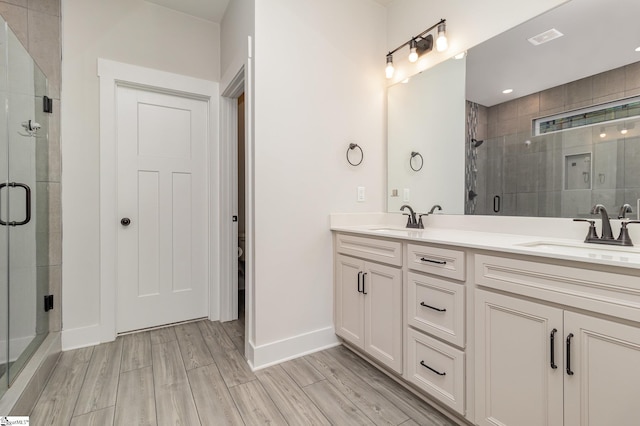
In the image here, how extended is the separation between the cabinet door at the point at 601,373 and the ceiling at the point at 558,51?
122cm

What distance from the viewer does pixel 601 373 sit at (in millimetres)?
960

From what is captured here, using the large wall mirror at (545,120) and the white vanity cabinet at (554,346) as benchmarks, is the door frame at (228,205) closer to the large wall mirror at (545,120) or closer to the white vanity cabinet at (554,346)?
the large wall mirror at (545,120)

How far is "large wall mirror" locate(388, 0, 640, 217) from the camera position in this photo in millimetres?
1363

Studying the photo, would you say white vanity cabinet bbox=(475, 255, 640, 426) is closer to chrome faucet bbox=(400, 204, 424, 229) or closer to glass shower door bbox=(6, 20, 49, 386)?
chrome faucet bbox=(400, 204, 424, 229)

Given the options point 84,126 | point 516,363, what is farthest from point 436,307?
point 84,126

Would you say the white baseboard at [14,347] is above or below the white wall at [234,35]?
below

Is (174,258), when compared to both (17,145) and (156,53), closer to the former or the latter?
(17,145)

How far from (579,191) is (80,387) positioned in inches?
114

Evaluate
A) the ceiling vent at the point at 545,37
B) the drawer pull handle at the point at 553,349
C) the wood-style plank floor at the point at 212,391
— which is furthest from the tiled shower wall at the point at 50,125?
the ceiling vent at the point at 545,37

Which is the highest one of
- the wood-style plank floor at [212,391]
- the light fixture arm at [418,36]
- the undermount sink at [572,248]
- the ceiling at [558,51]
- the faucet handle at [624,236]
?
the light fixture arm at [418,36]

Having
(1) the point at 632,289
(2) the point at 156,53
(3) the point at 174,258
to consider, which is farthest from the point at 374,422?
(2) the point at 156,53

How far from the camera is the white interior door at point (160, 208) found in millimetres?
2416

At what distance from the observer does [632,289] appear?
2.96ft

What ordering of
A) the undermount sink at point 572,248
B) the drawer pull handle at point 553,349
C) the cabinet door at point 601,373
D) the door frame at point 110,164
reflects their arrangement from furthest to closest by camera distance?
the door frame at point 110,164 → the undermount sink at point 572,248 → the drawer pull handle at point 553,349 → the cabinet door at point 601,373
